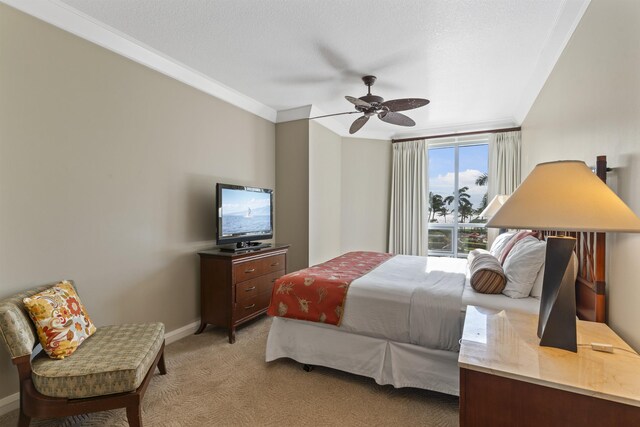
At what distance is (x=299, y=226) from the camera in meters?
4.39

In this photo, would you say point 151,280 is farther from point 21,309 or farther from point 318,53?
point 318,53

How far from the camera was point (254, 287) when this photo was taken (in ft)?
10.9

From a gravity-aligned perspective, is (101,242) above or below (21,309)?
above

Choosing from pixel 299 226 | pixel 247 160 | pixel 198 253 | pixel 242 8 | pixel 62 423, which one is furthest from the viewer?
pixel 299 226

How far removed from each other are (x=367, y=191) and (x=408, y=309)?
3722mm

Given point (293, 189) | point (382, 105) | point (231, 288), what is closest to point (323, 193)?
point (293, 189)

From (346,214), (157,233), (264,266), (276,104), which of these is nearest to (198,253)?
(157,233)

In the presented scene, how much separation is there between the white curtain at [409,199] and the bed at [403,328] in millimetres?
2832

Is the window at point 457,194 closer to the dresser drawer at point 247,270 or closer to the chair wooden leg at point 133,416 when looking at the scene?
the dresser drawer at point 247,270

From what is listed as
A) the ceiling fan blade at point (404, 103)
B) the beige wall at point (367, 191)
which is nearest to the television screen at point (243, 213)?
the ceiling fan blade at point (404, 103)

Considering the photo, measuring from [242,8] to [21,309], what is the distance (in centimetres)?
237

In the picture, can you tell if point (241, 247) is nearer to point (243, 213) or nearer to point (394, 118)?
point (243, 213)

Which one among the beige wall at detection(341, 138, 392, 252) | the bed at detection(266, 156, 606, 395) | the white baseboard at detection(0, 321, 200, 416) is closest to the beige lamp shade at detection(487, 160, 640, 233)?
the bed at detection(266, 156, 606, 395)

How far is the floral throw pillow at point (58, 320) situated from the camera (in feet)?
5.59
